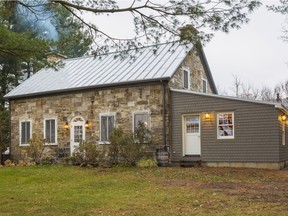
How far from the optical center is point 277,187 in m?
9.66

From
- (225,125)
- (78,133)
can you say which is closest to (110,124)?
(78,133)

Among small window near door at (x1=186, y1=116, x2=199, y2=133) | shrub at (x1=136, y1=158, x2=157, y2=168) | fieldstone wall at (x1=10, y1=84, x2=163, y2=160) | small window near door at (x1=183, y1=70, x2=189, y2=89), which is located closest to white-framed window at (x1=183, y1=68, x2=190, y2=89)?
small window near door at (x1=183, y1=70, x2=189, y2=89)

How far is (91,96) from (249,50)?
22486mm

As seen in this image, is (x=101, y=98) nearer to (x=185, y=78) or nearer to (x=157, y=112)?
(x=157, y=112)

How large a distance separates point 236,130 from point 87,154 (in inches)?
251

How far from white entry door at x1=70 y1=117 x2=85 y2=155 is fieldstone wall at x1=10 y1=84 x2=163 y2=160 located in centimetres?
23

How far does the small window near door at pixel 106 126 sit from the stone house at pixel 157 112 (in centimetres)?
5

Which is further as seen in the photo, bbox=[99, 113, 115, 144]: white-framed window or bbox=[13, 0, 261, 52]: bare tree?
bbox=[99, 113, 115, 144]: white-framed window

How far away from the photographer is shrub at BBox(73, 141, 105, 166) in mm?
16781

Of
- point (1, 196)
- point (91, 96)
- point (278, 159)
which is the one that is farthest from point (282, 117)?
point (1, 196)

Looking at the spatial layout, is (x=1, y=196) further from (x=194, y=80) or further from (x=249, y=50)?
(x=249, y=50)

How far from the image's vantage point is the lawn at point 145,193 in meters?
7.34

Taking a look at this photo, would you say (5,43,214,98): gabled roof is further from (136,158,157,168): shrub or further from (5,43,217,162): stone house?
(136,158,157,168): shrub

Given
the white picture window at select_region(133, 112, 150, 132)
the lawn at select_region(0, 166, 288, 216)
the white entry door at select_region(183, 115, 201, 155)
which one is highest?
the white picture window at select_region(133, 112, 150, 132)
